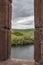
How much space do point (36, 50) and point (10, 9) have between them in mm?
546

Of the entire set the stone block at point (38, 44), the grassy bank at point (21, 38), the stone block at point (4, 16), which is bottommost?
the grassy bank at point (21, 38)

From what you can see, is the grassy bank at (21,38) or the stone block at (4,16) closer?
the stone block at (4,16)

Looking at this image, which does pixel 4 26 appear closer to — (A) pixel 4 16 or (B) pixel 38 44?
(A) pixel 4 16

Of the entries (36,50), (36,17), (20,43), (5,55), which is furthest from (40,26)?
(20,43)

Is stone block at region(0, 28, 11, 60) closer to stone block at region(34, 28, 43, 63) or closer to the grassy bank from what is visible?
stone block at region(34, 28, 43, 63)

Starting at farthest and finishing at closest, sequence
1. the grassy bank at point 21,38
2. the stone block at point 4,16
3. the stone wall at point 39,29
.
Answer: the grassy bank at point 21,38 < the stone block at point 4,16 < the stone wall at point 39,29

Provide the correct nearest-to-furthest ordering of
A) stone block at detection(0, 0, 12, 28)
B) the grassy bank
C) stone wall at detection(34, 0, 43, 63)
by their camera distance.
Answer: stone wall at detection(34, 0, 43, 63) → stone block at detection(0, 0, 12, 28) → the grassy bank

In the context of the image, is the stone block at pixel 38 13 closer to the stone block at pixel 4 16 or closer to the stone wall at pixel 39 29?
the stone wall at pixel 39 29

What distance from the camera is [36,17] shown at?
4.96 feet

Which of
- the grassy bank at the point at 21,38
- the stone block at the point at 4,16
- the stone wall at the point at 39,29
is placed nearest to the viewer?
the stone wall at the point at 39,29

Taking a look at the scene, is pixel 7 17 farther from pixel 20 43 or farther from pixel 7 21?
pixel 20 43

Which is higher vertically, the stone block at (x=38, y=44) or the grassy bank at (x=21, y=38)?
the stone block at (x=38, y=44)

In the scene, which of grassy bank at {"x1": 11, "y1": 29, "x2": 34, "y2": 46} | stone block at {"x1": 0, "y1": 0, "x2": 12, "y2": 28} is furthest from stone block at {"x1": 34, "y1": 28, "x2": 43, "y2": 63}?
grassy bank at {"x1": 11, "y1": 29, "x2": 34, "y2": 46}

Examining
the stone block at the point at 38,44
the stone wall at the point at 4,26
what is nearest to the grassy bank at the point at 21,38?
the stone wall at the point at 4,26
